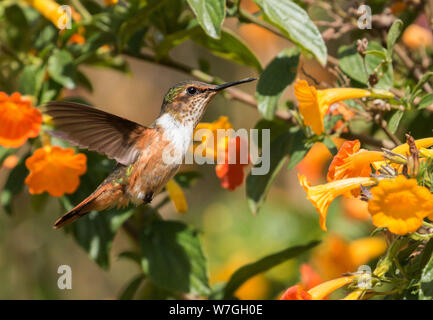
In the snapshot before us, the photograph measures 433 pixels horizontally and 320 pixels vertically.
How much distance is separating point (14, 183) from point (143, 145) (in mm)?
573

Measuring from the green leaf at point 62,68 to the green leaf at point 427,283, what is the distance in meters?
1.15

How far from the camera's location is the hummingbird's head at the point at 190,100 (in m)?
1.65

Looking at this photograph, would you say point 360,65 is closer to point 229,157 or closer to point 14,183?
point 229,157

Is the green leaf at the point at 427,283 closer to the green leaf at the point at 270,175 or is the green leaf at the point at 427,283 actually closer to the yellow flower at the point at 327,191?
the yellow flower at the point at 327,191

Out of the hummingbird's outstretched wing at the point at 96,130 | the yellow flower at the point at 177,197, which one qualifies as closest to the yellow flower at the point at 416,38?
the yellow flower at the point at 177,197

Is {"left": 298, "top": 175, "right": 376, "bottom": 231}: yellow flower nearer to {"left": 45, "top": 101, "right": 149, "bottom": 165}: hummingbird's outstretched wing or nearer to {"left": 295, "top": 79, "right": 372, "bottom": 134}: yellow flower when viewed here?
{"left": 295, "top": 79, "right": 372, "bottom": 134}: yellow flower

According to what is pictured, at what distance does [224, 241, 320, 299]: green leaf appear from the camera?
1818mm

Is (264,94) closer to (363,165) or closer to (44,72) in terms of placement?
(363,165)

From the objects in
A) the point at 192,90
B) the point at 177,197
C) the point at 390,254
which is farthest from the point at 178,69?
the point at 390,254

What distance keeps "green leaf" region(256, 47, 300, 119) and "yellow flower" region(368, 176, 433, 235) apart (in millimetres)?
605

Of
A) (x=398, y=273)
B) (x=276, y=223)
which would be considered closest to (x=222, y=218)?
(x=276, y=223)

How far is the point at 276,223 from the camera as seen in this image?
3.36m

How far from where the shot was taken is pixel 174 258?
1.97 metres

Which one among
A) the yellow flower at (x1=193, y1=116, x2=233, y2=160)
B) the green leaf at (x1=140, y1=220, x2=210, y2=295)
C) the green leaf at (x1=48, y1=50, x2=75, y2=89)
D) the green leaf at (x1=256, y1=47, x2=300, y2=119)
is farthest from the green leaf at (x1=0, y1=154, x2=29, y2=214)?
the green leaf at (x1=256, y1=47, x2=300, y2=119)
